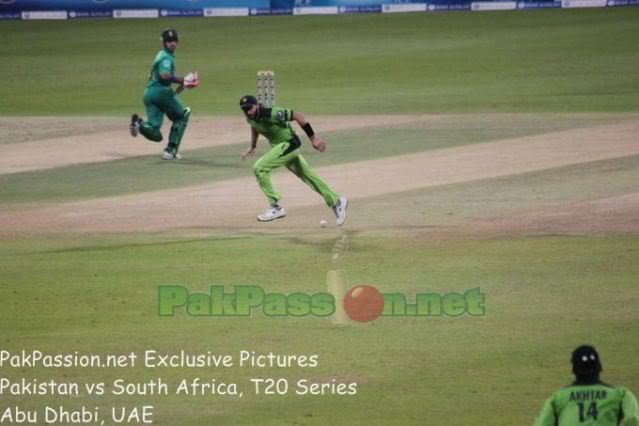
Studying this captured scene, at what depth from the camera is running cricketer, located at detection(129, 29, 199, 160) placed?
88.8 feet

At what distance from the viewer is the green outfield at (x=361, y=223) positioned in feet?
47.5

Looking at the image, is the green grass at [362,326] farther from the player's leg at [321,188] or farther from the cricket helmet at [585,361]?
the cricket helmet at [585,361]

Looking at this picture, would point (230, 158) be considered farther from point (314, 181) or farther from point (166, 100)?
point (314, 181)

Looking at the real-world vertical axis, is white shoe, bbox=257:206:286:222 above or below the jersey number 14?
below

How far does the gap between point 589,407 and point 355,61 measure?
32.4 m

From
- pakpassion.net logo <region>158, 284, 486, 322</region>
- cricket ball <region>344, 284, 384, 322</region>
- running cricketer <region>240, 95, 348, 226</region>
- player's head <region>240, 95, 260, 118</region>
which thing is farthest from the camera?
running cricketer <region>240, 95, 348, 226</region>

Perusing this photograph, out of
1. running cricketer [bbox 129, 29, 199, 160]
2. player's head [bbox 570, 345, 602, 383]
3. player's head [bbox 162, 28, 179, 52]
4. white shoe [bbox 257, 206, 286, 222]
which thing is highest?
player's head [bbox 162, 28, 179, 52]

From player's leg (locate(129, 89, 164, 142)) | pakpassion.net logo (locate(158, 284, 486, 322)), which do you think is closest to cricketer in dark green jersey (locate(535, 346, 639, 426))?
pakpassion.net logo (locate(158, 284, 486, 322))

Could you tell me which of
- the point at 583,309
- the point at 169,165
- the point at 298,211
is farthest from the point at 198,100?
the point at 583,309

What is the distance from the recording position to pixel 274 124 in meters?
21.0

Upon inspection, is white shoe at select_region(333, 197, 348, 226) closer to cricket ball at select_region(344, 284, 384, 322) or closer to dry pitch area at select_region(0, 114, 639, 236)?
dry pitch area at select_region(0, 114, 639, 236)

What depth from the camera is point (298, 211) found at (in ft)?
74.9

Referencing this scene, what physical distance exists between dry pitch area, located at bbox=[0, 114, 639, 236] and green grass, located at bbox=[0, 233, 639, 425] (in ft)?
4.09

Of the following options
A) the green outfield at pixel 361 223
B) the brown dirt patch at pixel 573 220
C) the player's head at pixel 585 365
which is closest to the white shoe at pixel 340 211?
the green outfield at pixel 361 223
